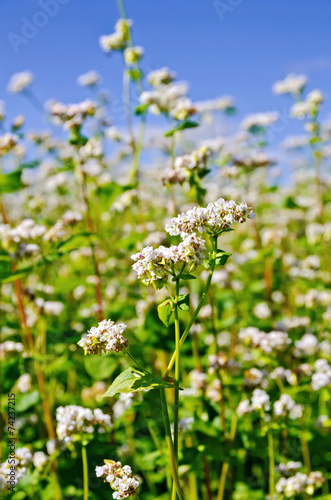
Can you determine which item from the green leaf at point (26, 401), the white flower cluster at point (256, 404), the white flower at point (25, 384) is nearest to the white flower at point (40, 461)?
the green leaf at point (26, 401)

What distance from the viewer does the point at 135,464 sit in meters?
3.34

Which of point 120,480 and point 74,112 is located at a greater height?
point 74,112

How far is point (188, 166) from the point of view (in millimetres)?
2834

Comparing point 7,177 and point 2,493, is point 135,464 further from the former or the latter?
point 7,177

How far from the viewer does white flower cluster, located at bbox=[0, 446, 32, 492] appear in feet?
7.08

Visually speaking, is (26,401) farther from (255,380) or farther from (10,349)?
(255,380)

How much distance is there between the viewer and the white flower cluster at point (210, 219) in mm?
1688

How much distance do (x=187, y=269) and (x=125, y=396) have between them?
3.07ft

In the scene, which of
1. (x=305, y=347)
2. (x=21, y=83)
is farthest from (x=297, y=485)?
(x=21, y=83)

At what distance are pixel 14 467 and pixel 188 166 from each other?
187cm

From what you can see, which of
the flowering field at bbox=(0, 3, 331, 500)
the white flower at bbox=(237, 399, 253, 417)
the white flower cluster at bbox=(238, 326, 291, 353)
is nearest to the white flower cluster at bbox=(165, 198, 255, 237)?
the flowering field at bbox=(0, 3, 331, 500)

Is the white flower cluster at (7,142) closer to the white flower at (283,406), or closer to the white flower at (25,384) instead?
the white flower at (25,384)

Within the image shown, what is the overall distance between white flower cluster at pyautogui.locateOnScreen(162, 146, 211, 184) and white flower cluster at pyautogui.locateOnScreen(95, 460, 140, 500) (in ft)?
5.67

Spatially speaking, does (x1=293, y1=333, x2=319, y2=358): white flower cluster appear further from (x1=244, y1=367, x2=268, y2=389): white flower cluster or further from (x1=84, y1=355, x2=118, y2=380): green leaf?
(x1=84, y1=355, x2=118, y2=380): green leaf
